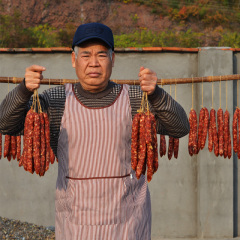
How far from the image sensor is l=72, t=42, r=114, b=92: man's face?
3279 mm

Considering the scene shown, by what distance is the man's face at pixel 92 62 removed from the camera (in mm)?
3279

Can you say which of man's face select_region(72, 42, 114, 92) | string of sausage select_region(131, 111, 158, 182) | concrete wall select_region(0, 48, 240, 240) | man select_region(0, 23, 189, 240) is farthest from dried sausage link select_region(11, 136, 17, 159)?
concrete wall select_region(0, 48, 240, 240)

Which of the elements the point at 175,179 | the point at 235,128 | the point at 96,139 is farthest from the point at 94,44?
the point at 175,179

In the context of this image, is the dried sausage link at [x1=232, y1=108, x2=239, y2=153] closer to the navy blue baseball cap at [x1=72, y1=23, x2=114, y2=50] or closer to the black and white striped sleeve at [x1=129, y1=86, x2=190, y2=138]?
the black and white striped sleeve at [x1=129, y1=86, x2=190, y2=138]

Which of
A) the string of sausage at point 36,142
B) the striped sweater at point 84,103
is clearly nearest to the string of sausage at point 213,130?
the striped sweater at point 84,103

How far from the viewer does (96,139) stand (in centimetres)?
341

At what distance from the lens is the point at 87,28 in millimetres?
3301

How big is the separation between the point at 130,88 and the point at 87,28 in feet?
1.95

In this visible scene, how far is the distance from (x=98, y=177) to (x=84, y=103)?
568 millimetres

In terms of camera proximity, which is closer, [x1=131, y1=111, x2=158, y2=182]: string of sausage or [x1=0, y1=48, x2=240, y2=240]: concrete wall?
[x1=131, y1=111, x2=158, y2=182]: string of sausage

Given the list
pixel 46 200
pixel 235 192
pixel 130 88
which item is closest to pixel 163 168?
pixel 235 192

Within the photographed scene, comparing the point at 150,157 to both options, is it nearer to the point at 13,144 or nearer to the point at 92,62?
the point at 92,62

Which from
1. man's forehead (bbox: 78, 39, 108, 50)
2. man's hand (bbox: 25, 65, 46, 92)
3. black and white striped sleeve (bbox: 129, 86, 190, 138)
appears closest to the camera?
man's hand (bbox: 25, 65, 46, 92)

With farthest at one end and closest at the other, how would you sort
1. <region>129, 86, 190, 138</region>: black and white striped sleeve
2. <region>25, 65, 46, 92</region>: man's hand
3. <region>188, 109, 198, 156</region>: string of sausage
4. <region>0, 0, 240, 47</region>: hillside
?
<region>0, 0, 240, 47</region>: hillside → <region>188, 109, 198, 156</region>: string of sausage → <region>129, 86, 190, 138</region>: black and white striped sleeve → <region>25, 65, 46, 92</region>: man's hand
